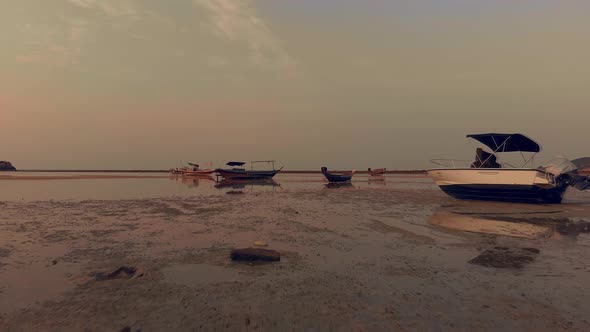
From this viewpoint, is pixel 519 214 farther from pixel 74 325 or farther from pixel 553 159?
pixel 74 325

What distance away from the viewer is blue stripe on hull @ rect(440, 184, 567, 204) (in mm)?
17250

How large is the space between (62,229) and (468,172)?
65.7 ft

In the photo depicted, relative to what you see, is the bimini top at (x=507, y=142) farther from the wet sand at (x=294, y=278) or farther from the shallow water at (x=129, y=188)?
the shallow water at (x=129, y=188)

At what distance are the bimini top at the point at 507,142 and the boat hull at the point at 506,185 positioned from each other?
2230 millimetres

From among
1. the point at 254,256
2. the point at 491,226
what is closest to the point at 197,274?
the point at 254,256

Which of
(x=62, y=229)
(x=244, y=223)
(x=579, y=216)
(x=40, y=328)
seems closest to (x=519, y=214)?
(x=579, y=216)

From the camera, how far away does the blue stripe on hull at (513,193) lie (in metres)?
17.2

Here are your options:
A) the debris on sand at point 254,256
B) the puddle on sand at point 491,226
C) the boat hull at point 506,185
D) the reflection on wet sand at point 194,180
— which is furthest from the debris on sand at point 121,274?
the reflection on wet sand at point 194,180

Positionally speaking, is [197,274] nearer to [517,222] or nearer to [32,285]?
[32,285]

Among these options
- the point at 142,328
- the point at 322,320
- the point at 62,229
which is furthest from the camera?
the point at 62,229

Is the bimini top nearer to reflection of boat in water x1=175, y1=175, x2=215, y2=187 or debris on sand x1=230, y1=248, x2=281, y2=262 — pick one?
debris on sand x1=230, y1=248, x2=281, y2=262

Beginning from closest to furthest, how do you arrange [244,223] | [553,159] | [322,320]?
[322,320] → [244,223] → [553,159]

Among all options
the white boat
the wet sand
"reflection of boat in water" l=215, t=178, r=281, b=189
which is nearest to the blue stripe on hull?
the white boat

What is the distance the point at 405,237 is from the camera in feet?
30.6
